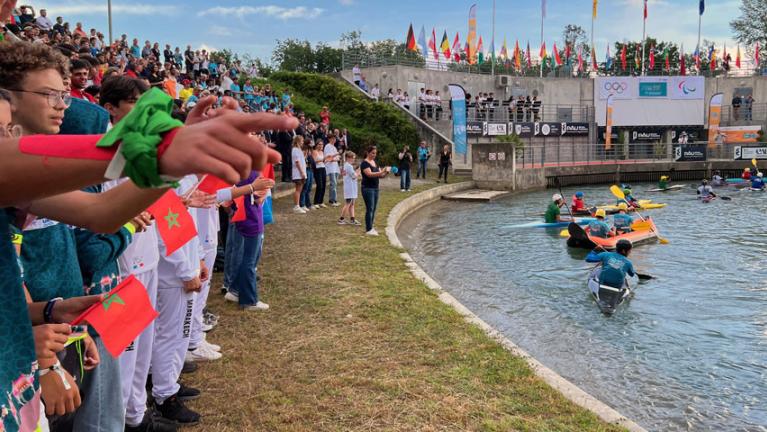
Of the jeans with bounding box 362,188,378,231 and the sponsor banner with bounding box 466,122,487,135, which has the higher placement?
the sponsor banner with bounding box 466,122,487,135

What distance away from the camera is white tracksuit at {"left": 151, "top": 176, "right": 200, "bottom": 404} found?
4.14m

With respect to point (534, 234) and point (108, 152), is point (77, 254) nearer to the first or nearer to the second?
point (108, 152)

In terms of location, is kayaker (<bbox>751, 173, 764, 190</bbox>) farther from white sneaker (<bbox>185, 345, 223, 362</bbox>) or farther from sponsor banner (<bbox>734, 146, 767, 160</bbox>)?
white sneaker (<bbox>185, 345, 223, 362</bbox>)

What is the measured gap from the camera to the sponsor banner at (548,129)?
3856 centimetres

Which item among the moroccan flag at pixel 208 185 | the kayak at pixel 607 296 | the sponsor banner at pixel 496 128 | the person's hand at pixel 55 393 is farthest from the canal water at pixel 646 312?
the sponsor banner at pixel 496 128

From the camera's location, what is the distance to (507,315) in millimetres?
8219

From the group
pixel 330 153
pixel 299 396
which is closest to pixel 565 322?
pixel 299 396

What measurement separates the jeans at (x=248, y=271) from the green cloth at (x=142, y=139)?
17.7 feet

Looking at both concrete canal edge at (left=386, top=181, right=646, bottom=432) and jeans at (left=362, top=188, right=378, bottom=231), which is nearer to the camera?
concrete canal edge at (left=386, top=181, right=646, bottom=432)

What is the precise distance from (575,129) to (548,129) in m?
3.18

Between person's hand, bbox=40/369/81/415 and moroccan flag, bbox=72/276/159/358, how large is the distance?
0.20 m

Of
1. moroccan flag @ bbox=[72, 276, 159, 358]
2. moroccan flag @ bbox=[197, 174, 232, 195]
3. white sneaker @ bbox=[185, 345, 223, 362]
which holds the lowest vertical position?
white sneaker @ bbox=[185, 345, 223, 362]

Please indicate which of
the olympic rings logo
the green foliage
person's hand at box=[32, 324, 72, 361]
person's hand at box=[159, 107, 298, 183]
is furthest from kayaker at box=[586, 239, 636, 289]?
the olympic rings logo

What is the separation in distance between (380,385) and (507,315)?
3926mm
